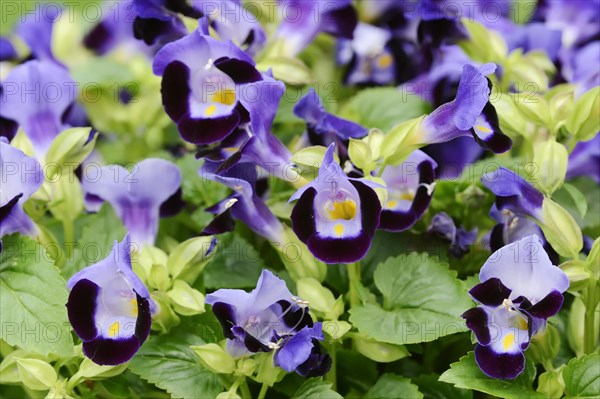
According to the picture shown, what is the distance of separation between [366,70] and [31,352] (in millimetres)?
655

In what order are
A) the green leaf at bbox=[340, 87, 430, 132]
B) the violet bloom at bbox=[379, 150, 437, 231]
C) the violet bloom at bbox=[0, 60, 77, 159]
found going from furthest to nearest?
the green leaf at bbox=[340, 87, 430, 132], the violet bloom at bbox=[0, 60, 77, 159], the violet bloom at bbox=[379, 150, 437, 231]

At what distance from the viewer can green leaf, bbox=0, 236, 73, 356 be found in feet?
2.43

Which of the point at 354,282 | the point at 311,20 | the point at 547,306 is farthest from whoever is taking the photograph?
the point at 311,20

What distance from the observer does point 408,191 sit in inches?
33.5

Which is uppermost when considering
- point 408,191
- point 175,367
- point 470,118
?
point 470,118

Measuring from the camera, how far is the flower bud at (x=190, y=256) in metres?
0.81

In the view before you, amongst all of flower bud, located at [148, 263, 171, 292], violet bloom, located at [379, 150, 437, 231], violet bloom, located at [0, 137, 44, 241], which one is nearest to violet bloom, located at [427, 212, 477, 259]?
violet bloom, located at [379, 150, 437, 231]

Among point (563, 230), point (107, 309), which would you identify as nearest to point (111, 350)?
point (107, 309)

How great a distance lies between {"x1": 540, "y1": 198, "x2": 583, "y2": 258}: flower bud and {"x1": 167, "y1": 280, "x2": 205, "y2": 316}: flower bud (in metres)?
0.30

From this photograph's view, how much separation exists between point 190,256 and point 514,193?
0.29 m

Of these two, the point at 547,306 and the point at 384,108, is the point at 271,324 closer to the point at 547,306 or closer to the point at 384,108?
the point at 547,306

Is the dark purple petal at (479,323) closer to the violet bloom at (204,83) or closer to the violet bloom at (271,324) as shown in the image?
the violet bloom at (271,324)

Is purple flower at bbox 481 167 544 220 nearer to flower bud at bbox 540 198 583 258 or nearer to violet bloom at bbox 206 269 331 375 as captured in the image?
flower bud at bbox 540 198 583 258

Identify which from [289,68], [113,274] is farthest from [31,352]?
[289,68]
